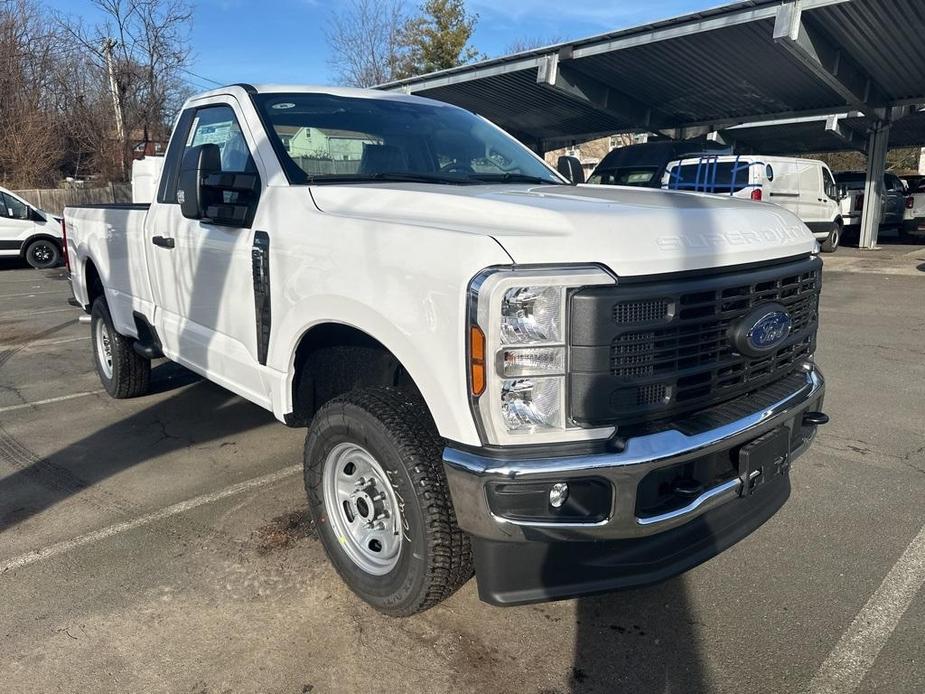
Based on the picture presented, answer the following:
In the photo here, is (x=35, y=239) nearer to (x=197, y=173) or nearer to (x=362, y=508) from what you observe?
(x=197, y=173)

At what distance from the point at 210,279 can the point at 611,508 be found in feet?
8.13

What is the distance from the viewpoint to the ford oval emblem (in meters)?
2.57

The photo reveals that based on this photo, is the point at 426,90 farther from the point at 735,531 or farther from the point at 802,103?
the point at 735,531

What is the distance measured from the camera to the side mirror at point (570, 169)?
15.2 ft

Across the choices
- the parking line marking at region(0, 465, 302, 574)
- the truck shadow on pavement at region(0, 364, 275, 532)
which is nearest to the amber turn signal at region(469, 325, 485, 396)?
the parking line marking at region(0, 465, 302, 574)

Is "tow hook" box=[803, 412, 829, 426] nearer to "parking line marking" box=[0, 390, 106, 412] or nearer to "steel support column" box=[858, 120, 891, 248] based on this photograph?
"parking line marking" box=[0, 390, 106, 412]

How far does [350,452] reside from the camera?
2.93m

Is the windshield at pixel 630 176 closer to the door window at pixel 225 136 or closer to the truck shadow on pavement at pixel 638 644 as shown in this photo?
the door window at pixel 225 136

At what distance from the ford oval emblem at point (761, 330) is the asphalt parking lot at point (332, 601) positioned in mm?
1097

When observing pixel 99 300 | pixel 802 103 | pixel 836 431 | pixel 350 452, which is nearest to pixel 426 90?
pixel 802 103

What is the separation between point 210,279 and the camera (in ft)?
12.3

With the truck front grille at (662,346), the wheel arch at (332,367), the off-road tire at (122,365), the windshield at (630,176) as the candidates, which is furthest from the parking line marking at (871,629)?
the windshield at (630,176)

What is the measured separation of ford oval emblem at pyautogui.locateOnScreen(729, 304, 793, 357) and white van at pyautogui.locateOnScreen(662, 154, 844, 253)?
1129 centimetres

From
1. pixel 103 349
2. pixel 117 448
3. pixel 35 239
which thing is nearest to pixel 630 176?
pixel 35 239
